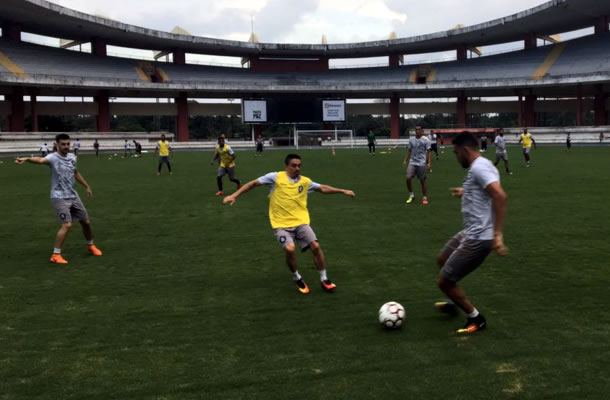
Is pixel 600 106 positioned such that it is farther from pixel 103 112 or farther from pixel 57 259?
pixel 57 259

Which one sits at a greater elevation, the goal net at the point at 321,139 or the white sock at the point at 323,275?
the goal net at the point at 321,139

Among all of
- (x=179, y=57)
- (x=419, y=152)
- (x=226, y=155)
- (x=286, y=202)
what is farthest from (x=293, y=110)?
(x=286, y=202)

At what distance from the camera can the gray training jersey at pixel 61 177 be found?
8.00 meters

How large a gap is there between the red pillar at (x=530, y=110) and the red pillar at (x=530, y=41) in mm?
5559

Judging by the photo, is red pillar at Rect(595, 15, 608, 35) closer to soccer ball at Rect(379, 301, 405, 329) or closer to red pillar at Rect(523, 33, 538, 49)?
red pillar at Rect(523, 33, 538, 49)

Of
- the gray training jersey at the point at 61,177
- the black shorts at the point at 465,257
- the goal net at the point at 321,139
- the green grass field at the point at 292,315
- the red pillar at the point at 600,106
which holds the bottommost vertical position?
the green grass field at the point at 292,315

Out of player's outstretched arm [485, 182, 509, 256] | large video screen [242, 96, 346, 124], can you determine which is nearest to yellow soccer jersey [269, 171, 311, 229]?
player's outstretched arm [485, 182, 509, 256]

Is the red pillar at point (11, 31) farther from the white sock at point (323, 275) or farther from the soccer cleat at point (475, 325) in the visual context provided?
the soccer cleat at point (475, 325)

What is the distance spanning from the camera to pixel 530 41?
191ft

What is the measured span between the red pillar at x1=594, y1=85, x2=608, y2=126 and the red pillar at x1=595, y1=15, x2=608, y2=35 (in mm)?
5596

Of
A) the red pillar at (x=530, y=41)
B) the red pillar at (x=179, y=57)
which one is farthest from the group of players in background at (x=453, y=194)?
the red pillar at (x=530, y=41)

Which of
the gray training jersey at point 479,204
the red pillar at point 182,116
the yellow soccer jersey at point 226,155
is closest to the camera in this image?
the gray training jersey at point 479,204

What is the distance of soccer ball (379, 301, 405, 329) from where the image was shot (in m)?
4.89

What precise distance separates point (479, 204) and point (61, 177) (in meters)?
6.33
